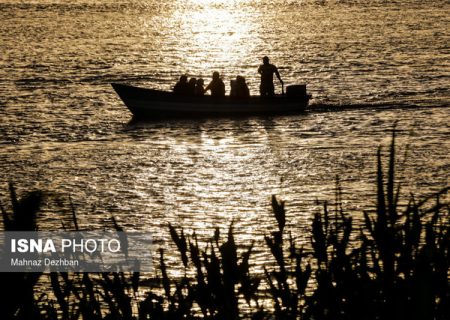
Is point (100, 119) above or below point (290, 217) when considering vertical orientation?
above

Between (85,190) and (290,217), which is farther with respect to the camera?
(85,190)

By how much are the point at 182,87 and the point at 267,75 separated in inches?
118

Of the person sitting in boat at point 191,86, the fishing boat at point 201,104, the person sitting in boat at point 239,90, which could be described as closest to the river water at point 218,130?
the fishing boat at point 201,104

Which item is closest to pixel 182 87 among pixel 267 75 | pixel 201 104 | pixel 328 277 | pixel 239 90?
pixel 201 104

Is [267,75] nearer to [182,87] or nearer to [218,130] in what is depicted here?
[218,130]

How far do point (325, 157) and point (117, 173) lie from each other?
5929mm

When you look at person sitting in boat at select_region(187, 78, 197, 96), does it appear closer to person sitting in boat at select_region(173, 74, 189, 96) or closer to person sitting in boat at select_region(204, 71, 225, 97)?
person sitting in boat at select_region(173, 74, 189, 96)

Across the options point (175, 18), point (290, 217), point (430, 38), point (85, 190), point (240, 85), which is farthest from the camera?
point (175, 18)

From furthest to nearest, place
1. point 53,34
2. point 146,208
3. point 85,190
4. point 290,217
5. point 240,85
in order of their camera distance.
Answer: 1. point 53,34
2. point 240,85
3. point 85,190
4. point 146,208
5. point 290,217

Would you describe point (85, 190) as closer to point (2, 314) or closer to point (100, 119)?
point (100, 119)

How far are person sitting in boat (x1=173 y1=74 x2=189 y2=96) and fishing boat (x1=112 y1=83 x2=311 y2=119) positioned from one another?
0.19m

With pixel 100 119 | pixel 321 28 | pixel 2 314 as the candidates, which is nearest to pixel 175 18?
pixel 321 28

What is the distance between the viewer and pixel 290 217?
2044cm

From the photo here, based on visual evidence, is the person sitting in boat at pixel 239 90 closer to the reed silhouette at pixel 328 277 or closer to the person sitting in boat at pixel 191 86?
the person sitting in boat at pixel 191 86
